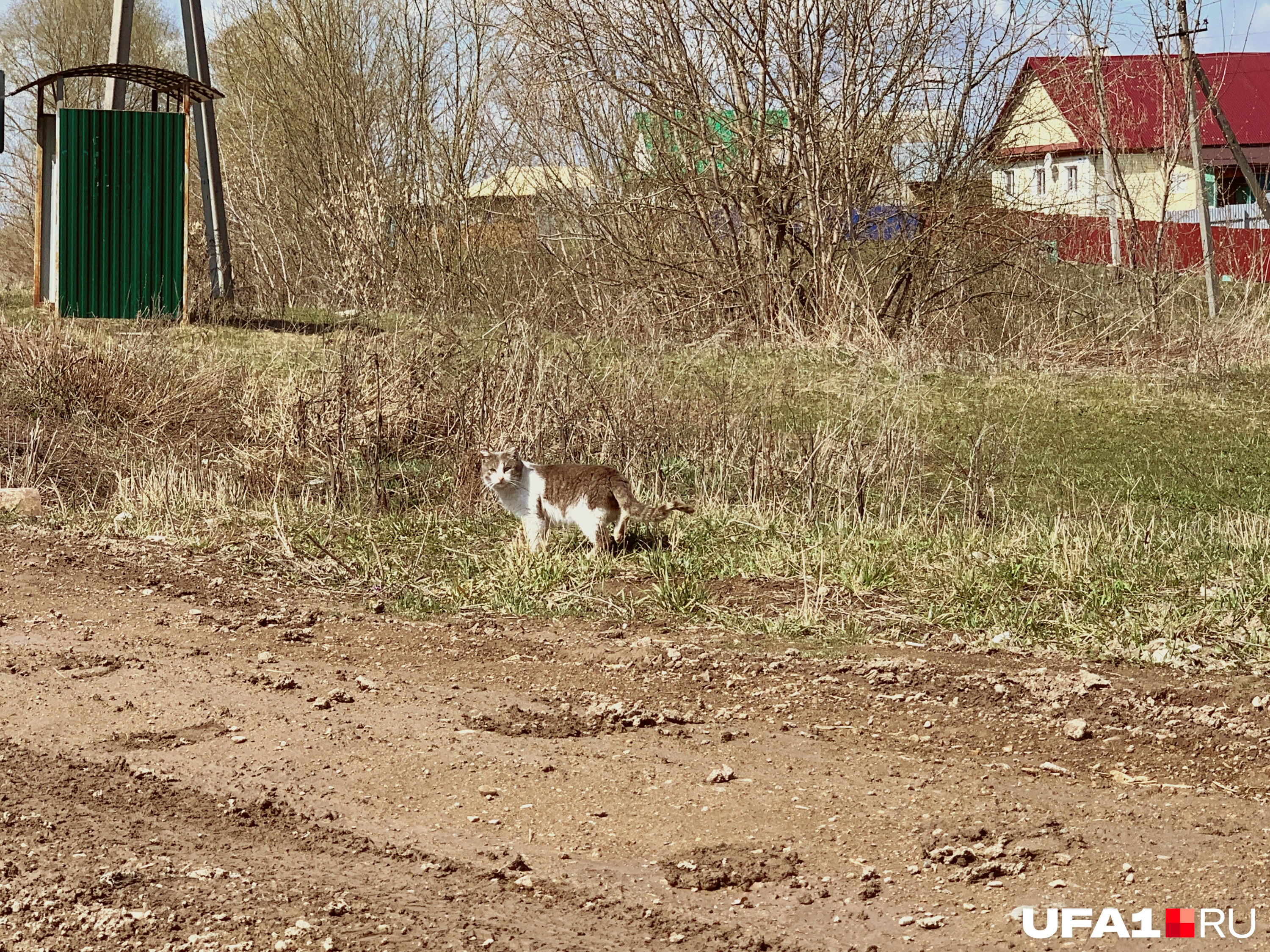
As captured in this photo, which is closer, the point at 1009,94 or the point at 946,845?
the point at 946,845

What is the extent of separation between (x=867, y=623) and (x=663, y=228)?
11366 mm

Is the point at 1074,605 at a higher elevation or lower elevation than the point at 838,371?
lower

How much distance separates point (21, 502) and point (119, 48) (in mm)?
8685

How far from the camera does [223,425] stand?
419 inches

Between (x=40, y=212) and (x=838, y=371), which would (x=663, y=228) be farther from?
(x=40, y=212)

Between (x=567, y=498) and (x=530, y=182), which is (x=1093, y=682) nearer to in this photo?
(x=567, y=498)

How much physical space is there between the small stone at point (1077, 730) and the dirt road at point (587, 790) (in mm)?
16

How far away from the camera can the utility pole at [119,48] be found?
15656 millimetres

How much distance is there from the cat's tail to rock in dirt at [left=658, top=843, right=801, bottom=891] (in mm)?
3638

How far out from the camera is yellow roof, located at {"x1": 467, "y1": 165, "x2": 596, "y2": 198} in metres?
18.3

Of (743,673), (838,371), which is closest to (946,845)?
(743,673)

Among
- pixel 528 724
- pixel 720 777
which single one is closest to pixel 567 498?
pixel 528 724

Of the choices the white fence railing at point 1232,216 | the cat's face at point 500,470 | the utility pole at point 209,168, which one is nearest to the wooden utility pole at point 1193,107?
the utility pole at point 209,168

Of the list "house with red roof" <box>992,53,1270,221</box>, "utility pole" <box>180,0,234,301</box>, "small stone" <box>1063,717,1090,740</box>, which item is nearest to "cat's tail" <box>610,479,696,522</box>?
"small stone" <box>1063,717,1090,740</box>
